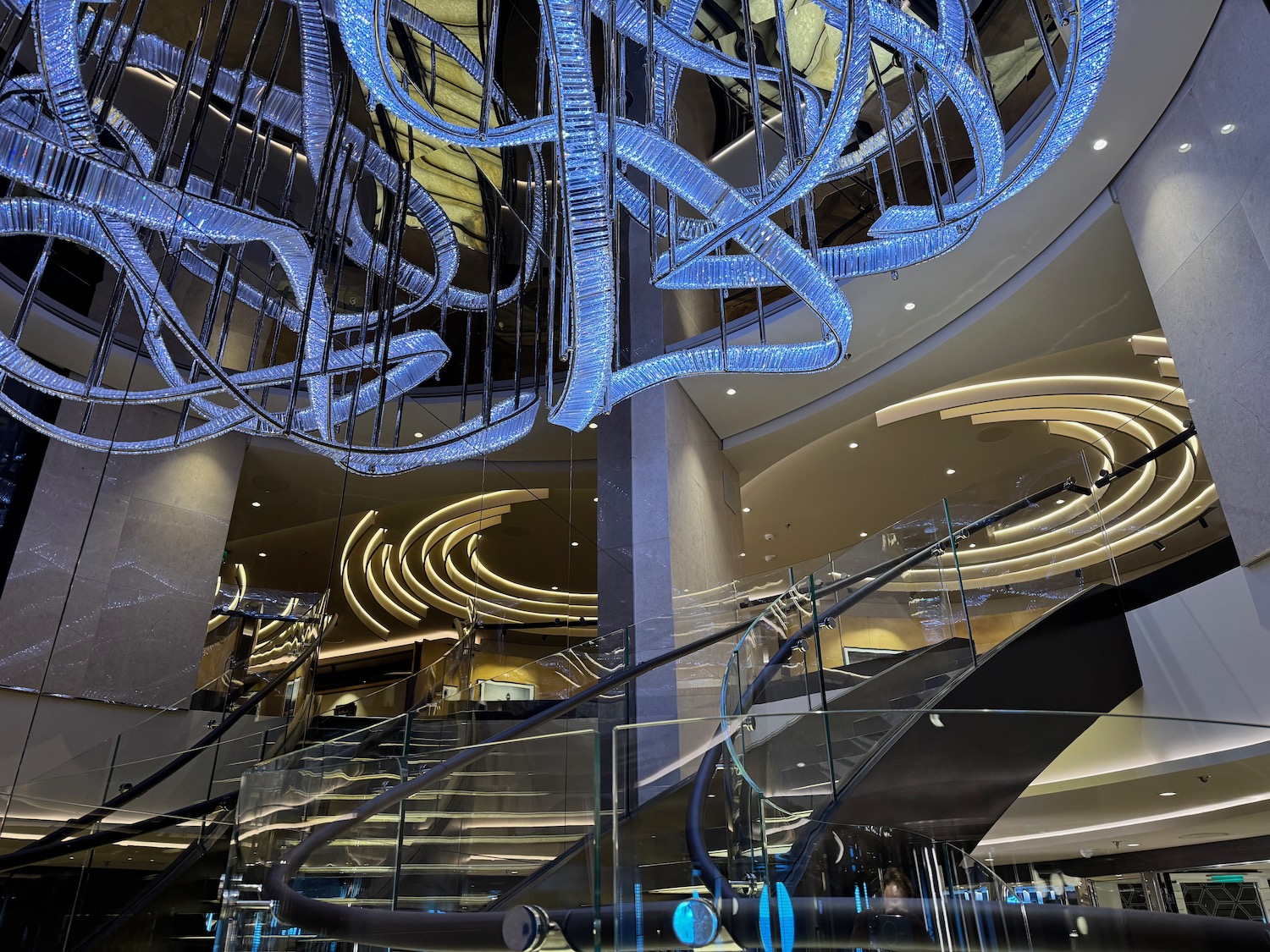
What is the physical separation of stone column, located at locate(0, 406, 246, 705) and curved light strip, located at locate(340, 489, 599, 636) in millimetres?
3519

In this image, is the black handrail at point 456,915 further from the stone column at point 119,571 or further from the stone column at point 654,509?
the stone column at point 119,571

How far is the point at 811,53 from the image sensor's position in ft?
25.5

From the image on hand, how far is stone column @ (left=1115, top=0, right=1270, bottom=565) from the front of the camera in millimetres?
5598

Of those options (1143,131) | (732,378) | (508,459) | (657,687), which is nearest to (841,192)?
(732,378)

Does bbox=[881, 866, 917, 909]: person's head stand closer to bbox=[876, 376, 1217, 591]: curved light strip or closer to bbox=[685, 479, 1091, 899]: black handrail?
bbox=[685, 479, 1091, 899]: black handrail

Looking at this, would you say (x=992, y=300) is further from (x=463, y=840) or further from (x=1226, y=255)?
(x=463, y=840)

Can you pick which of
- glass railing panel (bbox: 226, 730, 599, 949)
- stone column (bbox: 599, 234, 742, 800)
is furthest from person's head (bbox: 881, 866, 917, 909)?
stone column (bbox: 599, 234, 742, 800)

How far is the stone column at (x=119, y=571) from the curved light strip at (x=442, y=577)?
3.52m

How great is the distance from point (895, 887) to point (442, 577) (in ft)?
49.0

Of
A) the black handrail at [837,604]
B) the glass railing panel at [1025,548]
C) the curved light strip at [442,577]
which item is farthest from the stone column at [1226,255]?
the curved light strip at [442,577]

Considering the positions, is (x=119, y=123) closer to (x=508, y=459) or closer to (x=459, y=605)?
(x=508, y=459)

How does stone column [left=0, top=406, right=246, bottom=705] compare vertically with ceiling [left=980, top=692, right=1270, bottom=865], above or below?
above

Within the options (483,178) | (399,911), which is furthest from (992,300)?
(399,911)

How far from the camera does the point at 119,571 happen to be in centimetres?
949
